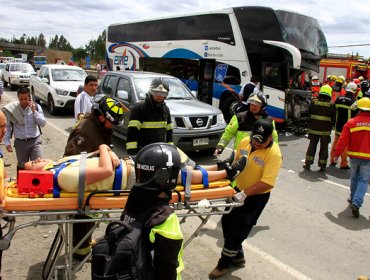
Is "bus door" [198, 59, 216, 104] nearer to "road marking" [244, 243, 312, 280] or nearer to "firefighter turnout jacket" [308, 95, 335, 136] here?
"firefighter turnout jacket" [308, 95, 335, 136]

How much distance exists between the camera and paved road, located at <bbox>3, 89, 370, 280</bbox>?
3812 mm

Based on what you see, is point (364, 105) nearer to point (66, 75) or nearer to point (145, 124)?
point (145, 124)

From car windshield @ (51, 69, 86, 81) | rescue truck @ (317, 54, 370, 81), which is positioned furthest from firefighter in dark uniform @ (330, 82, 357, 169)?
rescue truck @ (317, 54, 370, 81)

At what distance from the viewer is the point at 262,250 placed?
432cm

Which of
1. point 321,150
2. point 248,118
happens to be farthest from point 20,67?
point 248,118

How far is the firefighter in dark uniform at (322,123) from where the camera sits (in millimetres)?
7719

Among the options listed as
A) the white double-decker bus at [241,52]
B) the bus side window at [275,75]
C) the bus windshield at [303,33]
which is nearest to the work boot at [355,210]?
the white double-decker bus at [241,52]

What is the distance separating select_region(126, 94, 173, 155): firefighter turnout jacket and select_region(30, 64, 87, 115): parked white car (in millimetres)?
9173

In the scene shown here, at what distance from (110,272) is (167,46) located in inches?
594

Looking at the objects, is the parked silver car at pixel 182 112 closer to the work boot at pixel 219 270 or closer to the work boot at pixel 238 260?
the work boot at pixel 238 260

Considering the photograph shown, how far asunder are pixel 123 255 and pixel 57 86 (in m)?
12.6

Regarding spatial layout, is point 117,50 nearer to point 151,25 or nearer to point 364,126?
point 151,25

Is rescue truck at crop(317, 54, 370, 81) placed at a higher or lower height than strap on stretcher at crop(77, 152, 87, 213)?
higher

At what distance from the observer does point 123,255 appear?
5.36ft
